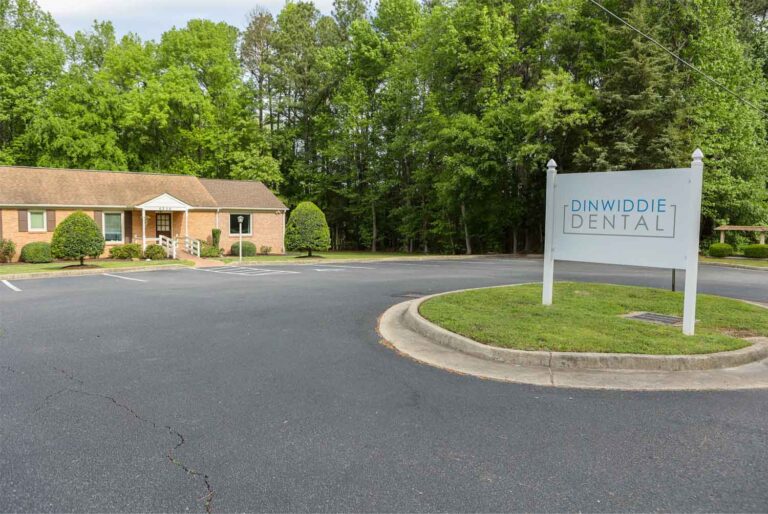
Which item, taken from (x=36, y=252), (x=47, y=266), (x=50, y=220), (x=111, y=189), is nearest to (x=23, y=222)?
(x=50, y=220)

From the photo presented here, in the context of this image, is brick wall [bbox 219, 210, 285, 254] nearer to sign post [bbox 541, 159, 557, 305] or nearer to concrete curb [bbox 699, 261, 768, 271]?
concrete curb [bbox 699, 261, 768, 271]

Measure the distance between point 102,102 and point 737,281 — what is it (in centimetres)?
3759

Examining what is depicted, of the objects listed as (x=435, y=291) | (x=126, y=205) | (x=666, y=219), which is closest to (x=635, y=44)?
(x=435, y=291)

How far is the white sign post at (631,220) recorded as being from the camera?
695 centimetres

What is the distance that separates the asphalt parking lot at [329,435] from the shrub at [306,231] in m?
19.3

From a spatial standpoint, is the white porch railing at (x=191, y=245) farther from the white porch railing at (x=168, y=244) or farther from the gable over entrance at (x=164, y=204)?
the gable over entrance at (x=164, y=204)

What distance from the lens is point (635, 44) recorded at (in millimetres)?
24766

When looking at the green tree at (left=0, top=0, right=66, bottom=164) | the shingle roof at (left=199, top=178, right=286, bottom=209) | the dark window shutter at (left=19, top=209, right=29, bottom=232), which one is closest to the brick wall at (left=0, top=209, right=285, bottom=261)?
the dark window shutter at (left=19, top=209, right=29, bottom=232)

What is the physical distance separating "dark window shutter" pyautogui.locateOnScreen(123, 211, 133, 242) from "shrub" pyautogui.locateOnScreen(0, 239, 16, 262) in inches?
201

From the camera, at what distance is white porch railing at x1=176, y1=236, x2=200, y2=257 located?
27.0m

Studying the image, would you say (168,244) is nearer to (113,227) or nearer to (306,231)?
(113,227)

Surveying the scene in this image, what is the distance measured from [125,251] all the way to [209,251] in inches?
161

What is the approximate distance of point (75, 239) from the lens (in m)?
19.1

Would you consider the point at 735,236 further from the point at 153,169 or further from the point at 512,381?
the point at 153,169
